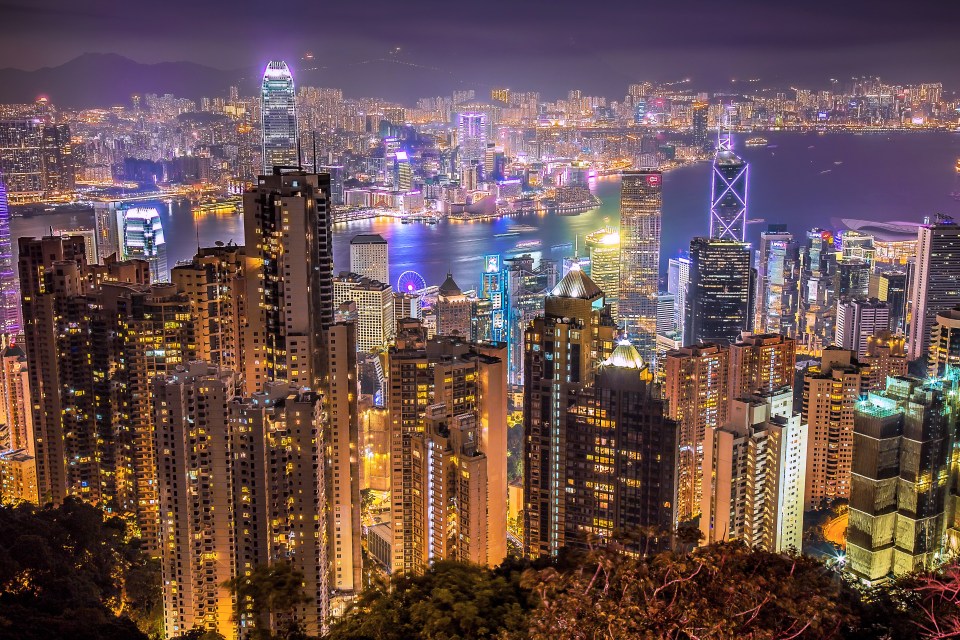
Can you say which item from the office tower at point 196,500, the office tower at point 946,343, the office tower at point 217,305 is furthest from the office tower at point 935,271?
the office tower at point 196,500

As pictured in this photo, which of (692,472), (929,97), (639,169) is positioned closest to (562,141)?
(639,169)

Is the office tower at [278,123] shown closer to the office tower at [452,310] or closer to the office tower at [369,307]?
the office tower at [369,307]

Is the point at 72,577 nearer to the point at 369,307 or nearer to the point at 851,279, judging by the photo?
the point at 369,307

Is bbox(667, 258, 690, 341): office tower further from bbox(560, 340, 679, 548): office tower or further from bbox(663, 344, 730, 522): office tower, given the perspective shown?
bbox(560, 340, 679, 548): office tower

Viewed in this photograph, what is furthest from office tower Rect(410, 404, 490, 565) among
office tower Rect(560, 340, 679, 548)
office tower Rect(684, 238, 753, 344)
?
office tower Rect(684, 238, 753, 344)

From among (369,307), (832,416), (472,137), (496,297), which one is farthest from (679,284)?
(832,416)
